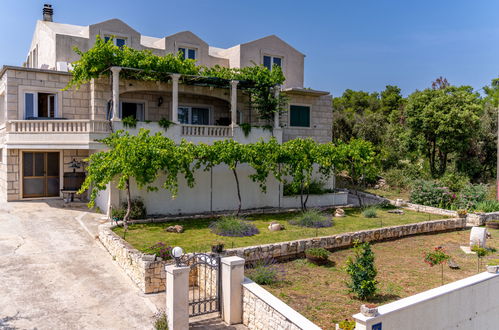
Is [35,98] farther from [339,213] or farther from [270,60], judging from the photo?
[339,213]

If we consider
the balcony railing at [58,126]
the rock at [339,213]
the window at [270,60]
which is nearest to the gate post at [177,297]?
the balcony railing at [58,126]

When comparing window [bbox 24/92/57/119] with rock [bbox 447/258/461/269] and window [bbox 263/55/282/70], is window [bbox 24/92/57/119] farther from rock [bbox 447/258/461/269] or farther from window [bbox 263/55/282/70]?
rock [bbox 447/258/461/269]

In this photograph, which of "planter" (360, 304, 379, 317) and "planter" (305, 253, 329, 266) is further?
"planter" (305, 253, 329, 266)

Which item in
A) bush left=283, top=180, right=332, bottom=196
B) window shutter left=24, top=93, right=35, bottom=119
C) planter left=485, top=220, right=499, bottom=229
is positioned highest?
window shutter left=24, top=93, right=35, bottom=119

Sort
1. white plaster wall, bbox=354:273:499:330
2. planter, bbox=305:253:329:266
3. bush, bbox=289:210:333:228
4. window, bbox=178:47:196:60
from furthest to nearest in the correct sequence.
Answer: window, bbox=178:47:196:60 < bush, bbox=289:210:333:228 < planter, bbox=305:253:329:266 < white plaster wall, bbox=354:273:499:330

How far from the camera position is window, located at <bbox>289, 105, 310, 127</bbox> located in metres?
24.8

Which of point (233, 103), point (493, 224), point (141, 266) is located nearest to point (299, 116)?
point (233, 103)

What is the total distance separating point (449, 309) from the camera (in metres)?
9.05

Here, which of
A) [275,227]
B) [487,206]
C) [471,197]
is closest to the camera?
[275,227]

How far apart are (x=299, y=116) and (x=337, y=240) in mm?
11954

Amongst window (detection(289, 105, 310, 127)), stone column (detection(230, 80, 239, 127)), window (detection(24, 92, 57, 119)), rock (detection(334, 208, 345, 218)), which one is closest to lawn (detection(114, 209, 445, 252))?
rock (detection(334, 208, 345, 218))

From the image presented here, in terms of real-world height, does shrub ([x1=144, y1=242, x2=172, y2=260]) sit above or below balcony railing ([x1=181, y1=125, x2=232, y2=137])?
below

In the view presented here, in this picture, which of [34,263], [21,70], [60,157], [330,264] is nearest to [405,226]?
[330,264]

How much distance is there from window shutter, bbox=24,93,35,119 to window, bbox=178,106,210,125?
300 inches
